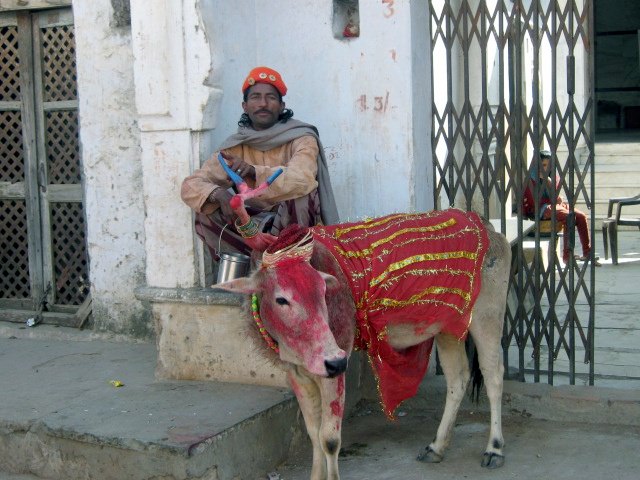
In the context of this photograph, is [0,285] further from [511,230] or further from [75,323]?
[511,230]

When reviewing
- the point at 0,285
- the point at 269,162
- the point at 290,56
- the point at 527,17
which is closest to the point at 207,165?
the point at 269,162

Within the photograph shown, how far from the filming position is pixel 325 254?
392 cm

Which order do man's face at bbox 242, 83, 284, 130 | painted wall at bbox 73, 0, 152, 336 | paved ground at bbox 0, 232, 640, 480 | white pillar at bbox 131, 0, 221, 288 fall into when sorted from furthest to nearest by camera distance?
1. painted wall at bbox 73, 0, 152, 336
2. white pillar at bbox 131, 0, 221, 288
3. man's face at bbox 242, 83, 284, 130
4. paved ground at bbox 0, 232, 640, 480

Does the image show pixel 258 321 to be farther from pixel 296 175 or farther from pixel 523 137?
pixel 523 137

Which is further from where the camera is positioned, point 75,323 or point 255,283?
point 75,323

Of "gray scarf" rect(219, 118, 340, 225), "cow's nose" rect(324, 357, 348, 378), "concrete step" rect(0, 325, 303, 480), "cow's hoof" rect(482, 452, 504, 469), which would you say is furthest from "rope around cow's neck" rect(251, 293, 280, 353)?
"cow's hoof" rect(482, 452, 504, 469)

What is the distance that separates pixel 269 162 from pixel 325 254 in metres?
1.15

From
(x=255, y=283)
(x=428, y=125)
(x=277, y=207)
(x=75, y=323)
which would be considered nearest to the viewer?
(x=255, y=283)

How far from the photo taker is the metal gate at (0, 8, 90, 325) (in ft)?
20.8

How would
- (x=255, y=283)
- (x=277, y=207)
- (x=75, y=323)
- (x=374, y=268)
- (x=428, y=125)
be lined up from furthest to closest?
(x=75, y=323), (x=428, y=125), (x=277, y=207), (x=374, y=268), (x=255, y=283)

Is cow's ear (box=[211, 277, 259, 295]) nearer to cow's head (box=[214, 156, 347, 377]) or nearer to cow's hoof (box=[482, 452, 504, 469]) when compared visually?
cow's head (box=[214, 156, 347, 377])

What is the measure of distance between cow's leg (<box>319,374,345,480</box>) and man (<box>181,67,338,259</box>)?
1.02 metres

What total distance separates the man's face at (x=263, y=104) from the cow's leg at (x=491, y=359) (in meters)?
1.49

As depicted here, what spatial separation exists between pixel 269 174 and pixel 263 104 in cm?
41
